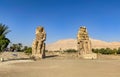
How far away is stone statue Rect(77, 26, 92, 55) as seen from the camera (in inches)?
1407

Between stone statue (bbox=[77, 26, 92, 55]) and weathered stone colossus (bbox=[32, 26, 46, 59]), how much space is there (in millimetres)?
5642

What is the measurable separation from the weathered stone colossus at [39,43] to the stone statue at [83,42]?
5.64 m

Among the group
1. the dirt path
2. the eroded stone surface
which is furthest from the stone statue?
the dirt path

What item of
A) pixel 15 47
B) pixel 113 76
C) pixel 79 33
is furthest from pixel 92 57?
pixel 15 47

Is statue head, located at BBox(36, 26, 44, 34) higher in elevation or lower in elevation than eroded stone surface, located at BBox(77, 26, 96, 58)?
higher

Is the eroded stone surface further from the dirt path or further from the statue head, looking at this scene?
the dirt path

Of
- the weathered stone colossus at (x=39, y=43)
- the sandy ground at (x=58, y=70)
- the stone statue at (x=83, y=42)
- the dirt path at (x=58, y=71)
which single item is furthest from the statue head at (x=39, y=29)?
the dirt path at (x=58, y=71)

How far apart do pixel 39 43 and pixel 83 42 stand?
6.74 m

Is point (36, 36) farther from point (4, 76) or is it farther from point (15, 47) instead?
point (15, 47)

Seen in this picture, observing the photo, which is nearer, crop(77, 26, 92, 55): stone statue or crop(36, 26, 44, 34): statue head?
crop(36, 26, 44, 34): statue head

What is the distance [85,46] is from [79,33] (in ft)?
7.68

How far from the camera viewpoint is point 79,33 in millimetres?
36938

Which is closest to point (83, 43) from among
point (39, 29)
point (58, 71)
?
point (39, 29)

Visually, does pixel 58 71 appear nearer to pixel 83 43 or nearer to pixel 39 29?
pixel 39 29
